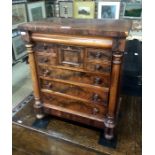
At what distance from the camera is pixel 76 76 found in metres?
1.31

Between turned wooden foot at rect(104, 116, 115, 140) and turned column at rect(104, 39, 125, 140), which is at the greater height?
turned column at rect(104, 39, 125, 140)

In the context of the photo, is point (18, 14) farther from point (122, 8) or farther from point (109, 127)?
point (109, 127)

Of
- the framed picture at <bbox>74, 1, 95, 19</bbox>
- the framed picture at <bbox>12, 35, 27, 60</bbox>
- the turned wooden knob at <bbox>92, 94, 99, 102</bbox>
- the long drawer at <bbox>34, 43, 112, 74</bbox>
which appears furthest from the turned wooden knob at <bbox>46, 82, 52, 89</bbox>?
the framed picture at <bbox>74, 1, 95, 19</bbox>

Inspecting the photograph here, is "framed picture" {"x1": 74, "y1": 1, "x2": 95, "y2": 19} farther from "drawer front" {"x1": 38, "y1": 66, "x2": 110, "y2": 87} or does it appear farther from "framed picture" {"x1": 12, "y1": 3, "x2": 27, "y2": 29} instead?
"drawer front" {"x1": 38, "y1": 66, "x2": 110, "y2": 87}

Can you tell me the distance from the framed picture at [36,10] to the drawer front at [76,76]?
52.3 inches

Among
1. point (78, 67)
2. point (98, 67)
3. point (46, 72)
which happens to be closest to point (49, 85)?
point (46, 72)

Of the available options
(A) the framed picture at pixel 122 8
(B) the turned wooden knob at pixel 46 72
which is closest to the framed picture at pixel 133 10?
(A) the framed picture at pixel 122 8

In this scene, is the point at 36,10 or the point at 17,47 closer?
the point at 17,47

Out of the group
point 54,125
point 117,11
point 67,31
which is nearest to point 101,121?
point 54,125

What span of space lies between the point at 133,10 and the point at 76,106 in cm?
145

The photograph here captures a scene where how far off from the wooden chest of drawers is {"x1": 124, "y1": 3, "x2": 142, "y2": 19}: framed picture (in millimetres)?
851

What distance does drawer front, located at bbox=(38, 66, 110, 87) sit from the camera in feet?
4.05

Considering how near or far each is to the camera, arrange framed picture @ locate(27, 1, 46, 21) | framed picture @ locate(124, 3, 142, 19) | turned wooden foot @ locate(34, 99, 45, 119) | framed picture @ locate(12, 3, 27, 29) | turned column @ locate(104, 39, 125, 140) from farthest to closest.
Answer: framed picture @ locate(27, 1, 46, 21) < framed picture @ locate(12, 3, 27, 29) < framed picture @ locate(124, 3, 142, 19) < turned wooden foot @ locate(34, 99, 45, 119) < turned column @ locate(104, 39, 125, 140)
